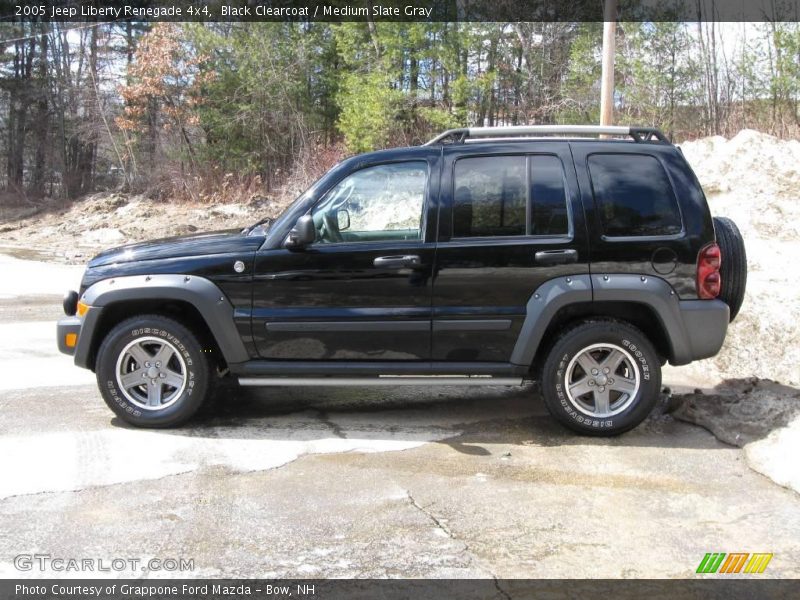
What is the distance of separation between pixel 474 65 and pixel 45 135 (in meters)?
21.4

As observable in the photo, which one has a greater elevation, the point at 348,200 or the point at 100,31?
the point at 100,31

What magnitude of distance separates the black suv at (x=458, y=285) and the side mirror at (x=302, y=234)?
0.04 feet

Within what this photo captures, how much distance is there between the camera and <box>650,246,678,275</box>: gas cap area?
4.88 metres

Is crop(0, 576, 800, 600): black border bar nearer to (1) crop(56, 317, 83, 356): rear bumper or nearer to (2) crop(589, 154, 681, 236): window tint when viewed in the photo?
(1) crop(56, 317, 83, 356): rear bumper

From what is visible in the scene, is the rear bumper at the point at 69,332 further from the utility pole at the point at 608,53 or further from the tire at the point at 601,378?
the utility pole at the point at 608,53

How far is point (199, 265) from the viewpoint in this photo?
5020 mm

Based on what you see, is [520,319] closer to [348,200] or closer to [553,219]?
[553,219]

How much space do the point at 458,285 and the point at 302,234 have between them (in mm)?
1096

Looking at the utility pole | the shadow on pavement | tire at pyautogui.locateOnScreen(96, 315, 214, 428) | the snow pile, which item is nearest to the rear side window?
the shadow on pavement

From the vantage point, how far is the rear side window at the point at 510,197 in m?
4.97

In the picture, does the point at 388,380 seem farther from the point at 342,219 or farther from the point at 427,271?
the point at 342,219

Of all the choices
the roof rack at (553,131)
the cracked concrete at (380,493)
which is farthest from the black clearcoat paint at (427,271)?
the cracked concrete at (380,493)

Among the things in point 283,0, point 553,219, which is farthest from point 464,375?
point 283,0

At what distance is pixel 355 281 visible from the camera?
4.97m
